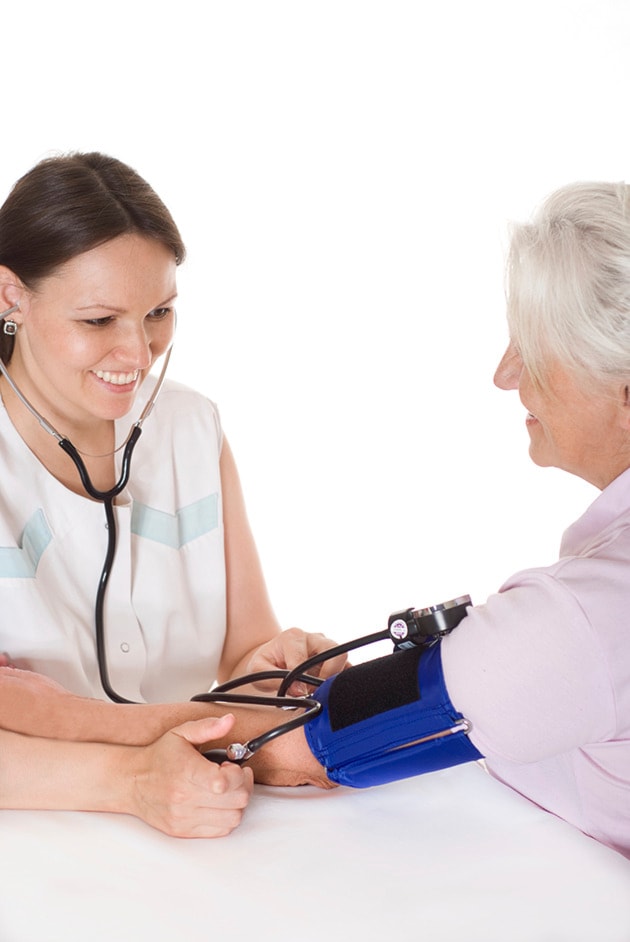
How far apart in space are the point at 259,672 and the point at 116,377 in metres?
0.56

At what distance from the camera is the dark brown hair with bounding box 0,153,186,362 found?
5.68ft

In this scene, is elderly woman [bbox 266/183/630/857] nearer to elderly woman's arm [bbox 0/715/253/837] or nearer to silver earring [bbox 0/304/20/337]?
elderly woman's arm [bbox 0/715/253/837]

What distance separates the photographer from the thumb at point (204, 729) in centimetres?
139

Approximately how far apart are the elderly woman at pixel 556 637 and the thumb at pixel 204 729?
0.36 feet

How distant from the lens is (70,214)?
68.2 inches

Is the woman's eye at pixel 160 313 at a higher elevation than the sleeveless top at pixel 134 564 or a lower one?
higher

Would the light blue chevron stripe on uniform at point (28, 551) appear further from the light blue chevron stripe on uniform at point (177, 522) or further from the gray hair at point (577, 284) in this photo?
the gray hair at point (577, 284)

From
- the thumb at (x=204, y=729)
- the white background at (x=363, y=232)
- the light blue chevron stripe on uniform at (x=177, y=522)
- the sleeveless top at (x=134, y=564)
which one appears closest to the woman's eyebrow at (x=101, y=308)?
the sleeveless top at (x=134, y=564)

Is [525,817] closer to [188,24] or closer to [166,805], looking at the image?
[166,805]

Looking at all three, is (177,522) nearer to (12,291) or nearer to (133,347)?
(133,347)

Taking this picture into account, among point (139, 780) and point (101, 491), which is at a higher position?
point (101, 491)

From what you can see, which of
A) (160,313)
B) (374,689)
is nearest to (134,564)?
(160,313)

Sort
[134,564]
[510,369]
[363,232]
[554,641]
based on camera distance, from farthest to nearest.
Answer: [363,232]
[134,564]
[510,369]
[554,641]

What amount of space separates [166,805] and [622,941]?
0.54 m
